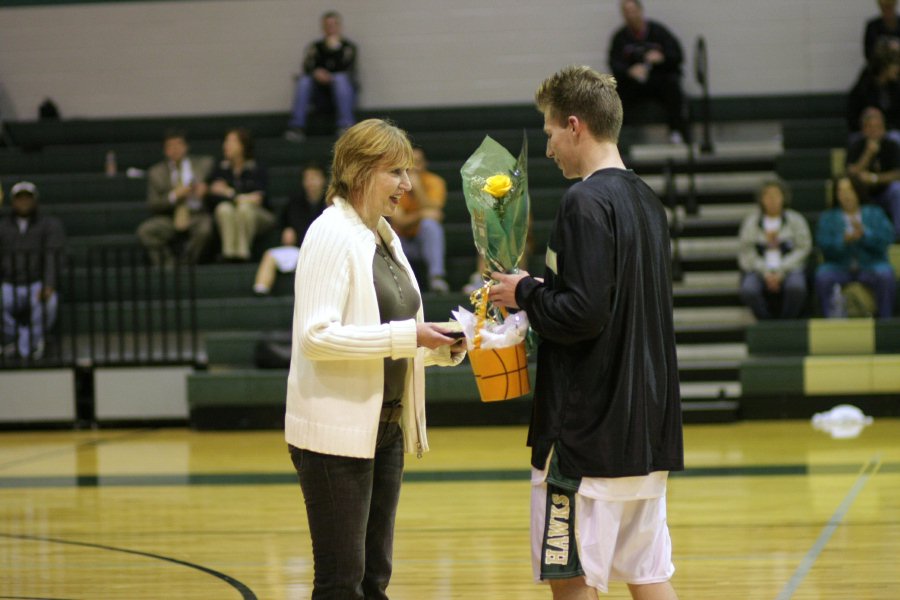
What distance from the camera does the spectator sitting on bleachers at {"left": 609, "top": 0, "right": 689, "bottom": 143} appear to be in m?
11.1

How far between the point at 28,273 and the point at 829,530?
21.2ft

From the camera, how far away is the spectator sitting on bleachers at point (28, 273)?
931cm

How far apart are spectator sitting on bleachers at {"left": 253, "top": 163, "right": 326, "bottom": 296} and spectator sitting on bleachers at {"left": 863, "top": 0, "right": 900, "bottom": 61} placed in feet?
17.0

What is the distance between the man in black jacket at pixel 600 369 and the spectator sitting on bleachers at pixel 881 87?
8.67 m

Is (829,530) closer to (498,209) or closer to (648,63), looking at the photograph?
(498,209)

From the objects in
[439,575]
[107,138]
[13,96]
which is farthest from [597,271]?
[13,96]

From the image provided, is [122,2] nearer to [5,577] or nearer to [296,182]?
[296,182]

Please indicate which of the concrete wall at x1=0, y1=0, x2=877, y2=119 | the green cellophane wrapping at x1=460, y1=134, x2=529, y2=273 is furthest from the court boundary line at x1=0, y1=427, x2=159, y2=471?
the green cellophane wrapping at x1=460, y1=134, x2=529, y2=273

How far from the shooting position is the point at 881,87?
35.3 ft

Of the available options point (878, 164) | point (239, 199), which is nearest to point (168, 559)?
point (239, 199)

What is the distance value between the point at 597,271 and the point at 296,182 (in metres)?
8.54

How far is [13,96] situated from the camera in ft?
41.8

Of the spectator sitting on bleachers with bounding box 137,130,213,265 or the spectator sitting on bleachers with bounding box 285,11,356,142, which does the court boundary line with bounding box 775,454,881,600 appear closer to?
the spectator sitting on bleachers with bounding box 137,130,213,265

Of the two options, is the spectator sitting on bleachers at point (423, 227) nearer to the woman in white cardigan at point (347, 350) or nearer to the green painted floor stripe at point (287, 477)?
the green painted floor stripe at point (287, 477)
